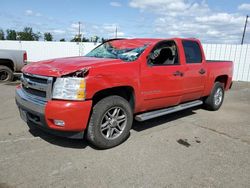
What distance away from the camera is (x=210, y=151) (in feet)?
12.1

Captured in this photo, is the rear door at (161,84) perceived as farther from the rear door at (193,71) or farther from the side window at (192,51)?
the side window at (192,51)

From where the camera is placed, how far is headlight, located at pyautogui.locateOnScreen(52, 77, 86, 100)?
311cm

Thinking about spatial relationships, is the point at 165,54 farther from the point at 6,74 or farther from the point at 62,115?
the point at 6,74

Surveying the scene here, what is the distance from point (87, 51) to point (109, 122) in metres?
16.0

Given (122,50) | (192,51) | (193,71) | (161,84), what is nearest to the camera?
(161,84)

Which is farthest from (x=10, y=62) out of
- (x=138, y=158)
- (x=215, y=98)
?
(x=138, y=158)

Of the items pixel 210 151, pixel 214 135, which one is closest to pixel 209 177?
pixel 210 151

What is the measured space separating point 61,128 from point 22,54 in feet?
26.3

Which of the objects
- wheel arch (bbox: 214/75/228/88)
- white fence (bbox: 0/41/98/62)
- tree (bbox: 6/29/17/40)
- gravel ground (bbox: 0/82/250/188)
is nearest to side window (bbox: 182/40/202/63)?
wheel arch (bbox: 214/75/228/88)

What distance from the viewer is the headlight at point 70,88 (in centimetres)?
311

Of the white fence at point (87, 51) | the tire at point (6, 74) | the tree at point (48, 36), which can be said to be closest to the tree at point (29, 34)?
the tree at point (48, 36)

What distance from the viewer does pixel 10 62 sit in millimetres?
9922

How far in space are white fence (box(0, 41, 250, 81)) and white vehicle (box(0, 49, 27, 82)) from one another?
363 inches

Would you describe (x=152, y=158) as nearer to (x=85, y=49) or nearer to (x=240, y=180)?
(x=240, y=180)
